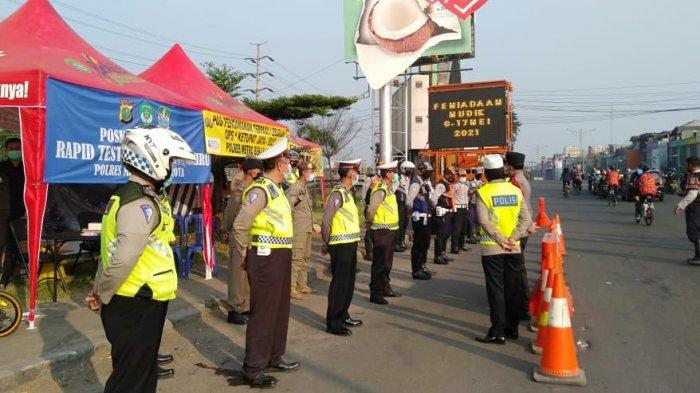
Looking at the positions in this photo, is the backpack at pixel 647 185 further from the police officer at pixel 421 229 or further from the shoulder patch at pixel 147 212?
the shoulder patch at pixel 147 212

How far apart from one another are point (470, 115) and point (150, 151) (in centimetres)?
1450

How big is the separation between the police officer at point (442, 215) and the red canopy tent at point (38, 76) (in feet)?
15.6

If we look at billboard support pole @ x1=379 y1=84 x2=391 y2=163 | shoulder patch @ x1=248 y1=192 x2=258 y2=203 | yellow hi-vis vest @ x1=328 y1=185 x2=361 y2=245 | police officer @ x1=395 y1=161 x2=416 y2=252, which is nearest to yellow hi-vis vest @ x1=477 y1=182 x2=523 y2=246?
yellow hi-vis vest @ x1=328 y1=185 x2=361 y2=245

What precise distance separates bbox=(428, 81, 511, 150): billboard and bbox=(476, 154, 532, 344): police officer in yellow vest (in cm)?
1118

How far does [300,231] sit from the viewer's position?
8.04 m

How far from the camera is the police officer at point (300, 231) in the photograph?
7.89m

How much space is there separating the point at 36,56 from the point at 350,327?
4547 mm

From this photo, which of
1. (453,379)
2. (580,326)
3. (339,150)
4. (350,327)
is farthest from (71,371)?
(339,150)

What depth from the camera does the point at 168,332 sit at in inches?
245

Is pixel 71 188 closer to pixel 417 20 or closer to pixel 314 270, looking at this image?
pixel 314 270

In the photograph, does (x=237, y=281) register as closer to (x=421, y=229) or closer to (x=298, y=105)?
(x=421, y=229)

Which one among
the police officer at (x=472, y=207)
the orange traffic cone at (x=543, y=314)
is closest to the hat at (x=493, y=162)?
the orange traffic cone at (x=543, y=314)

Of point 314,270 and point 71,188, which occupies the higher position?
point 71,188

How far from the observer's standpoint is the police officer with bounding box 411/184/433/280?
909 cm
